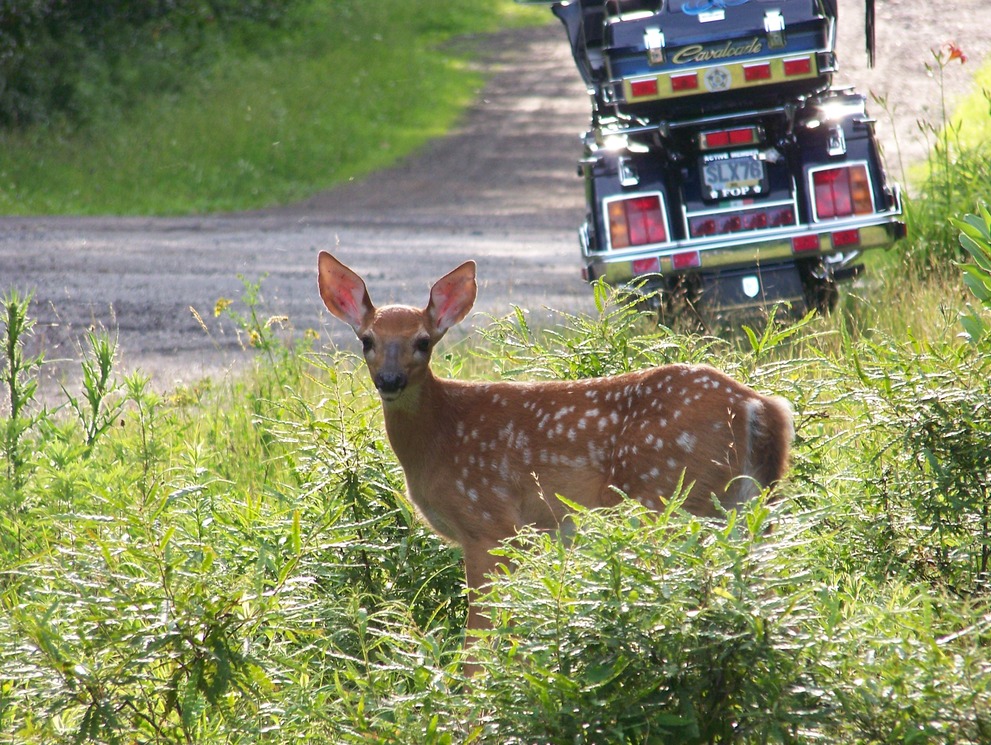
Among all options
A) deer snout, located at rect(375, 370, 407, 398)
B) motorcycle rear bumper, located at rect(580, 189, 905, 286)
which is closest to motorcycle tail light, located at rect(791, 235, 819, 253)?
motorcycle rear bumper, located at rect(580, 189, 905, 286)

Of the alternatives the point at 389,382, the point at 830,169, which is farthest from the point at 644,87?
the point at 389,382

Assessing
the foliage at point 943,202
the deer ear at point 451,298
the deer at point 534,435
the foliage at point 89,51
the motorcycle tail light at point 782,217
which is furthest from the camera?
the foliage at point 89,51

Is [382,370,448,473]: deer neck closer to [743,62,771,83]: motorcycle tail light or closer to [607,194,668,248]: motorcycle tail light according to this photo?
[607,194,668,248]: motorcycle tail light

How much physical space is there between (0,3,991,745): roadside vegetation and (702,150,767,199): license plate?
11.2ft

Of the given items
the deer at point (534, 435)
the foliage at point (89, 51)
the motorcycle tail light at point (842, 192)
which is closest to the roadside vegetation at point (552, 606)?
the deer at point (534, 435)

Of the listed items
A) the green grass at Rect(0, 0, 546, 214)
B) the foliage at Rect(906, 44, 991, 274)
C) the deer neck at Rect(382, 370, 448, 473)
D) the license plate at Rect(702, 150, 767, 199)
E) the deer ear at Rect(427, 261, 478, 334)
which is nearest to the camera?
the deer neck at Rect(382, 370, 448, 473)

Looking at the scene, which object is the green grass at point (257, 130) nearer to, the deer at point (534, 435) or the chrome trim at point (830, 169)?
the chrome trim at point (830, 169)

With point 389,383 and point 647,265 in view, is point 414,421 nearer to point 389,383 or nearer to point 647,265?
point 389,383

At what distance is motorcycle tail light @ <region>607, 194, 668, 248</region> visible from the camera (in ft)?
28.7

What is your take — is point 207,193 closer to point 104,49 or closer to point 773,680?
point 104,49

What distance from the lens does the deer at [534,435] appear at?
4918 mm

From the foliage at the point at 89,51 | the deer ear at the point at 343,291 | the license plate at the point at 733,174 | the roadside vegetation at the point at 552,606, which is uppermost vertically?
the foliage at the point at 89,51

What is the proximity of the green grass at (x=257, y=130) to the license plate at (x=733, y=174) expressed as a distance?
12.4m

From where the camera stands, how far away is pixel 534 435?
5.42 meters
